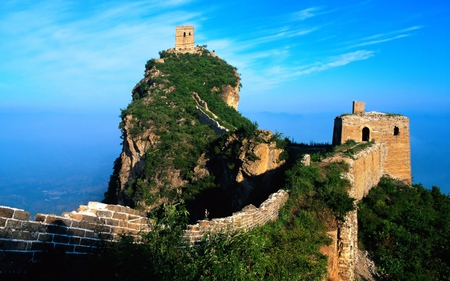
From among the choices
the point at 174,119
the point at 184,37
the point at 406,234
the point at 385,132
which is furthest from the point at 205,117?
the point at 406,234

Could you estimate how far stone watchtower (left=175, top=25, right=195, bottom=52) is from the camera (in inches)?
1821

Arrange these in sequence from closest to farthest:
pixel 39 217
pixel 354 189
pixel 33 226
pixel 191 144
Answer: pixel 33 226, pixel 39 217, pixel 354 189, pixel 191 144

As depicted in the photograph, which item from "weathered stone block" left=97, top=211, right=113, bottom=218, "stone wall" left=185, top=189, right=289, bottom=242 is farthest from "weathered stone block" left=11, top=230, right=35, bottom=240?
"stone wall" left=185, top=189, right=289, bottom=242

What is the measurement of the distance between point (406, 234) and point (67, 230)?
11727mm

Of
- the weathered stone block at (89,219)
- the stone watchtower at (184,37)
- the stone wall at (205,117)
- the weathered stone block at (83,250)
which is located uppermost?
the stone watchtower at (184,37)

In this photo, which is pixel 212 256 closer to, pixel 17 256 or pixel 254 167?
pixel 17 256

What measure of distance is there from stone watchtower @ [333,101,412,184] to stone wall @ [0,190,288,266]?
15002 millimetres

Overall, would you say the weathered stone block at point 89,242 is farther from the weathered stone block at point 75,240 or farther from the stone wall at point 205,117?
the stone wall at point 205,117

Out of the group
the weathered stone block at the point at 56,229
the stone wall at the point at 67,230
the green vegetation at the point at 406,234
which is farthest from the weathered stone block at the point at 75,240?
the green vegetation at the point at 406,234

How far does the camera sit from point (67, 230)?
438 cm

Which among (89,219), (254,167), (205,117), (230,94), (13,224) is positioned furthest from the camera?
(230,94)

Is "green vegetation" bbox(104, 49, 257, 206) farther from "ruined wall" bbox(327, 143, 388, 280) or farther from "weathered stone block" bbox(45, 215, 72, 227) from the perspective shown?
"weathered stone block" bbox(45, 215, 72, 227)

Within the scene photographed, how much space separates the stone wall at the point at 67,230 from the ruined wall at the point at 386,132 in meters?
15.0

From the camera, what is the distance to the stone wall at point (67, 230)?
12.6 feet
